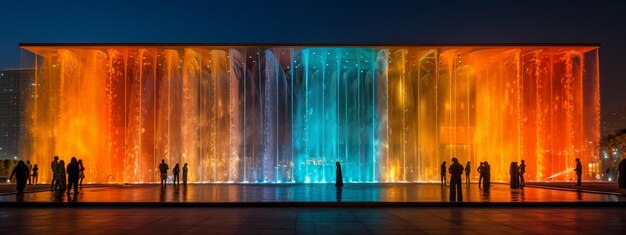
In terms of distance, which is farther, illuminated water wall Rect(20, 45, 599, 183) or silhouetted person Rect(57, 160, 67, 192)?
illuminated water wall Rect(20, 45, 599, 183)

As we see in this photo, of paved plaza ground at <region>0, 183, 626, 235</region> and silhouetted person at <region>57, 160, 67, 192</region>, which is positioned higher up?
silhouetted person at <region>57, 160, 67, 192</region>

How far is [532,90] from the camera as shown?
35.8m

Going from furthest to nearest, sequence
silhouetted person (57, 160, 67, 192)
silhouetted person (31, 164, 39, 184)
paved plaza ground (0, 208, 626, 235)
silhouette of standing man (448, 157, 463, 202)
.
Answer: silhouetted person (31, 164, 39, 184) → silhouetted person (57, 160, 67, 192) → silhouette of standing man (448, 157, 463, 202) → paved plaza ground (0, 208, 626, 235)

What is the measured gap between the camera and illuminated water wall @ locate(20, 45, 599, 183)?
35.1 m

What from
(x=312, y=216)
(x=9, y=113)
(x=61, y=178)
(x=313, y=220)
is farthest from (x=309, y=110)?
(x=9, y=113)

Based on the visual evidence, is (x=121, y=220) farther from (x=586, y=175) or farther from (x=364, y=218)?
(x=586, y=175)

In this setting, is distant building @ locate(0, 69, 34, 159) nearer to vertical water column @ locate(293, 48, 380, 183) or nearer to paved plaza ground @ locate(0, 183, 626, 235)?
vertical water column @ locate(293, 48, 380, 183)

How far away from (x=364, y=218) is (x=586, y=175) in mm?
27017

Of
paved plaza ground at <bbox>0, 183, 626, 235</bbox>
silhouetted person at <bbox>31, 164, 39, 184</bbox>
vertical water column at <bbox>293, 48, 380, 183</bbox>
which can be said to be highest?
vertical water column at <bbox>293, 48, 380, 183</bbox>

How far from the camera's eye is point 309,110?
36.1 metres

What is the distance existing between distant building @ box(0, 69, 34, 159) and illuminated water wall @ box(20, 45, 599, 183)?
21.1 meters

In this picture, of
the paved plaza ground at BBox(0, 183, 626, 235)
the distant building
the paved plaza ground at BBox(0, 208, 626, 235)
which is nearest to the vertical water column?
the paved plaza ground at BBox(0, 183, 626, 235)

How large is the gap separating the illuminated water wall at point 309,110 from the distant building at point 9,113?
2109 cm

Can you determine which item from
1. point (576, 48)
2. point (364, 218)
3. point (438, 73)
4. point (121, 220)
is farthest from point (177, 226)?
point (576, 48)
